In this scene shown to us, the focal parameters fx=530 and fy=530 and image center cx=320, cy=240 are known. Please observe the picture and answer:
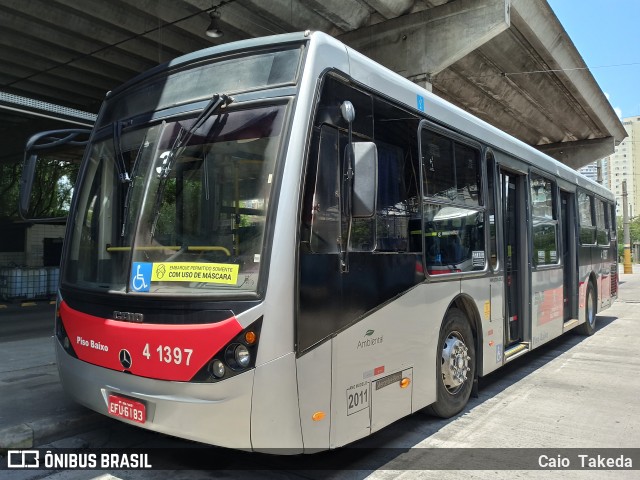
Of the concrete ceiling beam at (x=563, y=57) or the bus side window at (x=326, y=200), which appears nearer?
the bus side window at (x=326, y=200)

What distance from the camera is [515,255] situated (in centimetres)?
733

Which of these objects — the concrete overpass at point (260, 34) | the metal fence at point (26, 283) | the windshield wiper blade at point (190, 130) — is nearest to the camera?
the windshield wiper blade at point (190, 130)

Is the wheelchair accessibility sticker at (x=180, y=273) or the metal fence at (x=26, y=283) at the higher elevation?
the wheelchair accessibility sticker at (x=180, y=273)

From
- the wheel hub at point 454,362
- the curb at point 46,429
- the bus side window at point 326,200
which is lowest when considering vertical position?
the curb at point 46,429

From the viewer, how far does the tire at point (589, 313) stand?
10344 millimetres

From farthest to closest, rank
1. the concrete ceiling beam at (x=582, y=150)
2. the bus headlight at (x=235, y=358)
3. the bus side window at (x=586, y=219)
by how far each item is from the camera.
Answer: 1. the concrete ceiling beam at (x=582, y=150)
2. the bus side window at (x=586, y=219)
3. the bus headlight at (x=235, y=358)

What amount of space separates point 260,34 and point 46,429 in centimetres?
1088

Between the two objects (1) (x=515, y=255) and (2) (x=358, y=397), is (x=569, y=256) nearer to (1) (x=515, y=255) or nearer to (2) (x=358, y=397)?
(1) (x=515, y=255)

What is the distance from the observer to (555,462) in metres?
4.38

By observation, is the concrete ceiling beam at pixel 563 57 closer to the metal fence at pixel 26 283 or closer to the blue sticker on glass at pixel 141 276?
the blue sticker on glass at pixel 141 276

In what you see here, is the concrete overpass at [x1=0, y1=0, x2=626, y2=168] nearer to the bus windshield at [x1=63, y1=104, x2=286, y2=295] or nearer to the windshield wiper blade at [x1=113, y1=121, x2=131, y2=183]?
the windshield wiper blade at [x1=113, y1=121, x2=131, y2=183]

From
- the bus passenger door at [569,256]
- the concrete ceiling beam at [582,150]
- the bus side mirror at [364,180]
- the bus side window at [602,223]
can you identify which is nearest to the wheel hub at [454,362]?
the bus side mirror at [364,180]

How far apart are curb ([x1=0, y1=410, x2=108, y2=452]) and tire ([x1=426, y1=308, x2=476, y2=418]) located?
3.20 m

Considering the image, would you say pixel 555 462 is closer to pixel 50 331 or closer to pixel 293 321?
pixel 293 321
